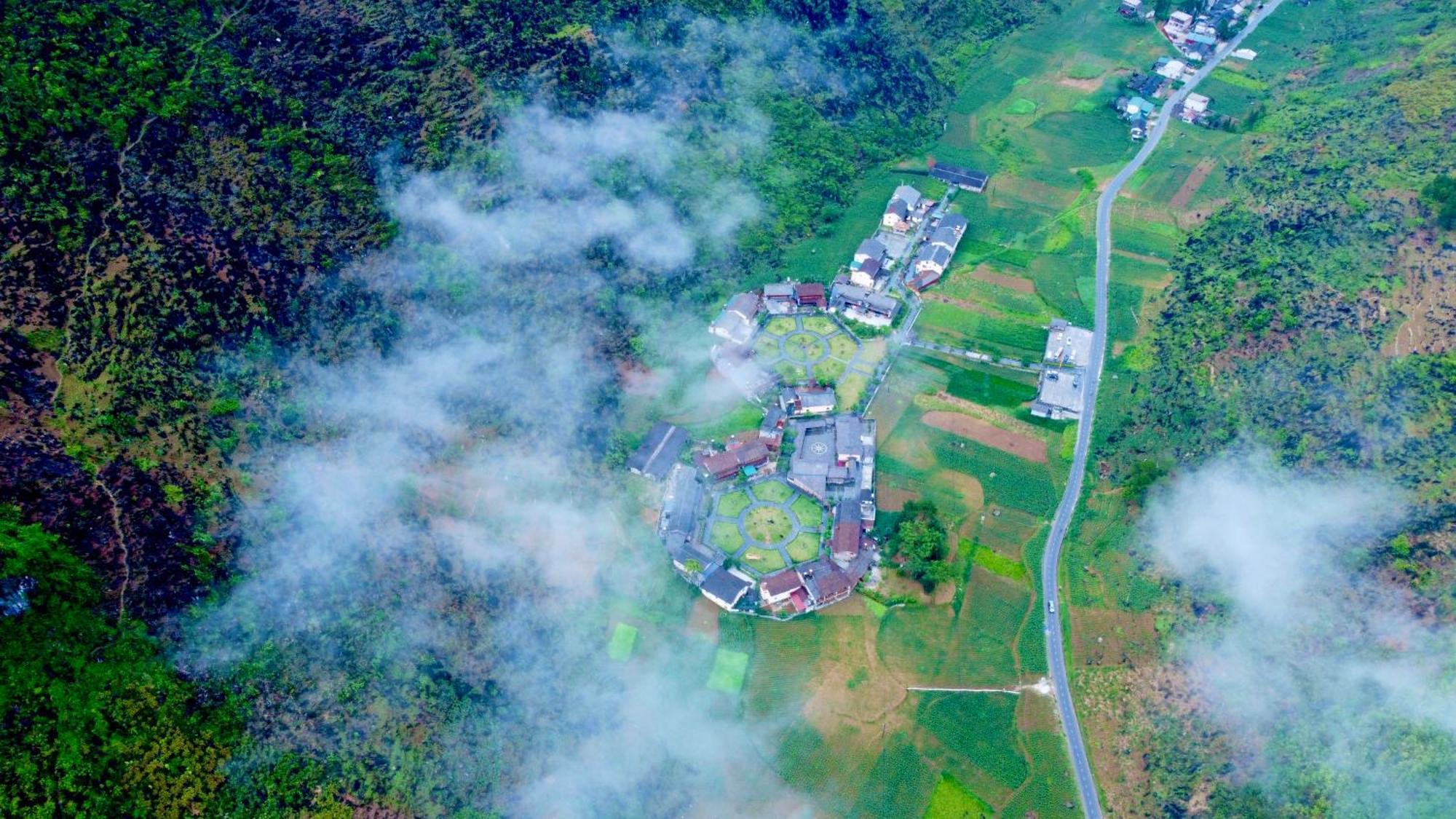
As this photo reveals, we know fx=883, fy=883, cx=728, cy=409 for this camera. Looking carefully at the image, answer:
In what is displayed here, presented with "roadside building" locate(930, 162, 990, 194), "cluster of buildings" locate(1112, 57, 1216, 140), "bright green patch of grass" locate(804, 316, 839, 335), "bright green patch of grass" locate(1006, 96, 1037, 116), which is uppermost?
"cluster of buildings" locate(1112, 57, 1216, 140)

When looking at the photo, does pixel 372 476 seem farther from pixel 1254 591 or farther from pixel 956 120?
pixel 956 120

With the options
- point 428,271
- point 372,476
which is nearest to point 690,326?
point 428,271

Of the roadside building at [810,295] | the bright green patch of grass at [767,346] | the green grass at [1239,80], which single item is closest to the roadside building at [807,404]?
the bright green patch of grass at [767,346]

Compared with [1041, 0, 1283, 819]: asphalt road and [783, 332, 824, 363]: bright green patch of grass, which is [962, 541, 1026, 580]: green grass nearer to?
[1041, 0, 1283, 819]: asphalt road

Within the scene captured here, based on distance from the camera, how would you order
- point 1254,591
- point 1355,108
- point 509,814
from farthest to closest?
point 1355,108 → point 1254,591 → point 509,814

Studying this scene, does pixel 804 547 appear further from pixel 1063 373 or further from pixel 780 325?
pixel 1063 373

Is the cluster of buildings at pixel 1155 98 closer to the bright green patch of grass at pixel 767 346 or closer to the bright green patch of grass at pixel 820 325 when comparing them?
the bright green patch of grass at pixel 820 325

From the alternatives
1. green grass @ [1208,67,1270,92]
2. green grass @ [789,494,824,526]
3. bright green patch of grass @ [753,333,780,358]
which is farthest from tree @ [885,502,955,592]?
green grass @ [1208,67,1270,92]
